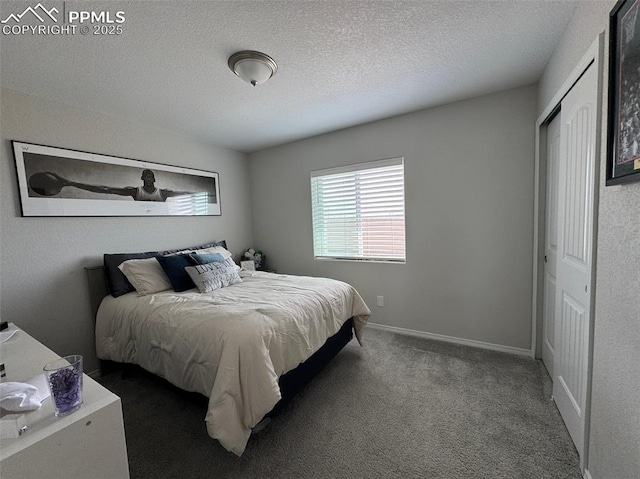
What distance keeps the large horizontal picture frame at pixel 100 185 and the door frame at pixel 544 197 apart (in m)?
3.53

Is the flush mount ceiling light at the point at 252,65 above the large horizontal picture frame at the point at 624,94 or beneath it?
above

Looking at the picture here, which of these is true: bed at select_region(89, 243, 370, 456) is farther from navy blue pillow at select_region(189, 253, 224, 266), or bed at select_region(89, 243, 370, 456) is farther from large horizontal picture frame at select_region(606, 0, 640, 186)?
large horizontal picture frame at select_region(606, 0, 640, 186)

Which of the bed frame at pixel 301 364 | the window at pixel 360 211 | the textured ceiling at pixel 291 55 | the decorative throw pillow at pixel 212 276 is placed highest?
the textured ceiling at pixel 291 55

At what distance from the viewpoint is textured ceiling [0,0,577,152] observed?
1.41 m

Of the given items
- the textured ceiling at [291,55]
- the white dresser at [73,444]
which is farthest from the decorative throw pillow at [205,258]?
the white dresser at [73,444]

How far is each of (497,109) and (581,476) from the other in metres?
2.64

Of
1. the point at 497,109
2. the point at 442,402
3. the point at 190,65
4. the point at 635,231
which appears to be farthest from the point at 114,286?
the point at 497,109

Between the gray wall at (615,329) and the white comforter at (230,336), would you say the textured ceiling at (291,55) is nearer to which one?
the gray wall at (615,329)

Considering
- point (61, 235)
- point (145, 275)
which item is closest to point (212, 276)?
point (145, 275)

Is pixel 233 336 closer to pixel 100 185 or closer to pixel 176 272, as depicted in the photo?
pixel 176 272

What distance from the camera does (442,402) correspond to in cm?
185

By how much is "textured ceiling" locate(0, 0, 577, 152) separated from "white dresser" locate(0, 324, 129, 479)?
1836mm

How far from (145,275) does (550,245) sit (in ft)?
11.5

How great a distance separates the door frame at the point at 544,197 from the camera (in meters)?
1.20
